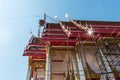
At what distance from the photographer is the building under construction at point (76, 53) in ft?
47.1

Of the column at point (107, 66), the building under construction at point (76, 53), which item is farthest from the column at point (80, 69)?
the column at point (107, 66)

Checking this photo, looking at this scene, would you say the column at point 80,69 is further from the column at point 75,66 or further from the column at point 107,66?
the column at point 107,66

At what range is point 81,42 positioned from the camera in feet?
52.3

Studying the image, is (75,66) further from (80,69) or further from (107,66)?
(107,66)

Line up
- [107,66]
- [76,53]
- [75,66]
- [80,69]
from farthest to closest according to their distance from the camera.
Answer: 1. [76,53]
2. [75,66]
3. [80,69]
4. [107,66]

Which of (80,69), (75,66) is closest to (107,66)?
(80,69)

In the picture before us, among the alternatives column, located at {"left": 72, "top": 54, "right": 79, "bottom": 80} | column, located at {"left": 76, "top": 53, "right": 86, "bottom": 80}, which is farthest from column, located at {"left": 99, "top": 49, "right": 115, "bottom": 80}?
column, located at {"left": 72, "top": 54, "right": 79, "bottom": 80}

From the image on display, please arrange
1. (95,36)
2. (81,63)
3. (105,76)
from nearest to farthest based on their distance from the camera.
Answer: (105,76)
(81,63)
(95,36)

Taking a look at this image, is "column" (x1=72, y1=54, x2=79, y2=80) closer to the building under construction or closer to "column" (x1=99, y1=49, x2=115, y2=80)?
the building under construction

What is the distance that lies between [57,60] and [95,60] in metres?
3.84

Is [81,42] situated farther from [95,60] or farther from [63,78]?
[63,78]

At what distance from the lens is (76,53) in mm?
15812

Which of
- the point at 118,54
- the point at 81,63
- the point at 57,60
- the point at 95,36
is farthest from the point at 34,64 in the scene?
the point at 118,54

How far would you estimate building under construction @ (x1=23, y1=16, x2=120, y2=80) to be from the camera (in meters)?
14.4
